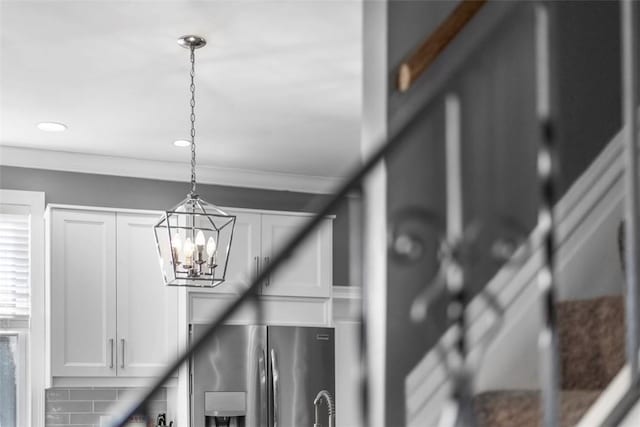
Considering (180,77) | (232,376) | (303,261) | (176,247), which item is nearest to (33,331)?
(232,376)

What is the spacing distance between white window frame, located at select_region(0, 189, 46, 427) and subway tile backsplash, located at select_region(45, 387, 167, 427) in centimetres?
7

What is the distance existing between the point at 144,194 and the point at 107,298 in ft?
2.57

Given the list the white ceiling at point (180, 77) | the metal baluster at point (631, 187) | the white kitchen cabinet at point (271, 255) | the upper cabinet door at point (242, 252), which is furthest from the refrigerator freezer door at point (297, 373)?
the metal baluster at point (631, 187)

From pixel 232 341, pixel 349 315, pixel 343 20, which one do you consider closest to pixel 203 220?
pixel 232 341

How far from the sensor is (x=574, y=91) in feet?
8.95

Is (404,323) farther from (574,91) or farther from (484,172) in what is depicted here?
(574,91)

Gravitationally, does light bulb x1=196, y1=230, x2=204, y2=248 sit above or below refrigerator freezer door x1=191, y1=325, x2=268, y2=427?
above

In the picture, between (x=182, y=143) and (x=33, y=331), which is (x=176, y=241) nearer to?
(x=182, y=143)

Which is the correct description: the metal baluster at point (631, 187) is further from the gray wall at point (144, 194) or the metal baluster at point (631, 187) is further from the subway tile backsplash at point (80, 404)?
the subway tile backsplash at point (80, 404)

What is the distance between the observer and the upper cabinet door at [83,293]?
218 inches

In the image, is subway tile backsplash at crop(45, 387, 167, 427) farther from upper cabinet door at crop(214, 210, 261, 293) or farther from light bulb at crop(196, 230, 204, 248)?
light bulb at crop(196, 230, 204, 248)

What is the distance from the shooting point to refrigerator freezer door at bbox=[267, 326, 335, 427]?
225 inches

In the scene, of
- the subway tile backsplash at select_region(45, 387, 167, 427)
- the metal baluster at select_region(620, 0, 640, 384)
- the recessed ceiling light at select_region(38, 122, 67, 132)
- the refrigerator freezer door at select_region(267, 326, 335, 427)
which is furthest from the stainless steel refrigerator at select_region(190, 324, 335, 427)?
the metal baluster at select_region(620, 0, 640, 384)

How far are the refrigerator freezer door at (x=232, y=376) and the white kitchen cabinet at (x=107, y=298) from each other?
0.31m
